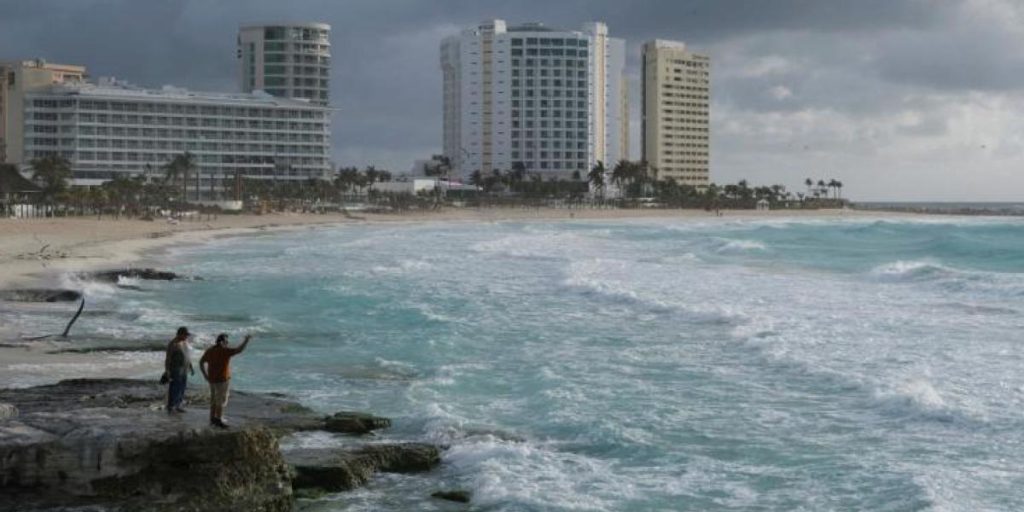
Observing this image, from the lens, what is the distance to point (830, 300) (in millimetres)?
32688

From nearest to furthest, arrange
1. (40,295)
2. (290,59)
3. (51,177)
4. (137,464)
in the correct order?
1. (137,464)
2. (40,295)
3. (51,177)
4. (290,59)

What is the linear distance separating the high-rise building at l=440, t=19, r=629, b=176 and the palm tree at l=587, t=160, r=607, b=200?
339 inches

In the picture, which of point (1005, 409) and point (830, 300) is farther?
point (830, 300)

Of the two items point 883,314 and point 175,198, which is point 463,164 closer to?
point 175,198

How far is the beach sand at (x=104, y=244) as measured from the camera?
64.9 feet

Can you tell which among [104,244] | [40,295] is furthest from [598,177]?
[40,295]

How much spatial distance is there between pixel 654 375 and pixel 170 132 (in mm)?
138794

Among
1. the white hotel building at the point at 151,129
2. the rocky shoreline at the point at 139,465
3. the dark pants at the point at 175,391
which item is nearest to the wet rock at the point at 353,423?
the rocky shoreline at the point at 139,465

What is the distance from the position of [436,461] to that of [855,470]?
4.83 meters

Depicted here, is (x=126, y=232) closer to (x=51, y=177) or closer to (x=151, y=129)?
(x=51, y=177)

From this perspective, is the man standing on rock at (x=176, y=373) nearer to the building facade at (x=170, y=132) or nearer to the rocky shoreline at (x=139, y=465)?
the rocky shoreline at (x=139, y=465)

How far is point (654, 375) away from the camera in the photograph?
65.6 ft

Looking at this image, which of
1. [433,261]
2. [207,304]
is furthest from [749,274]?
[207,304]

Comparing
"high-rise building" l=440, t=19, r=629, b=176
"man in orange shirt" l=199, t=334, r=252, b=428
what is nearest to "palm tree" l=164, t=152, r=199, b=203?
"high-rise building" l=440, t=19, r=629, b=176
